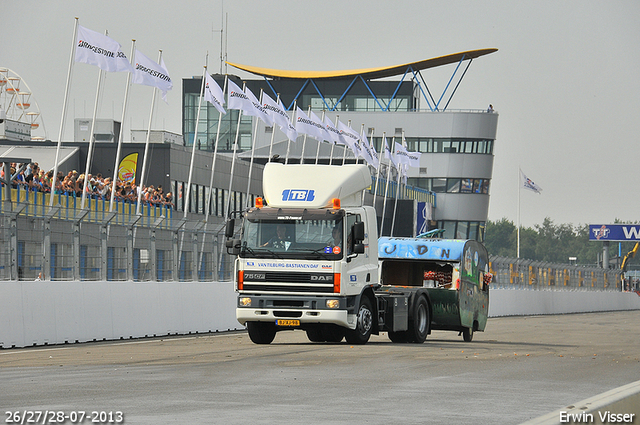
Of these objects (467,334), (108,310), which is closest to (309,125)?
(467,334)

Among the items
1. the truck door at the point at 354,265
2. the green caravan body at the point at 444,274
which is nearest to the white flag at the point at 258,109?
the green caravan body at the point at 444,274

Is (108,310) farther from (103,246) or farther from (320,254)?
(320,254)

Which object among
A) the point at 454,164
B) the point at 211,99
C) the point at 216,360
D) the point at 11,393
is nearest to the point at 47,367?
the point at 216,360

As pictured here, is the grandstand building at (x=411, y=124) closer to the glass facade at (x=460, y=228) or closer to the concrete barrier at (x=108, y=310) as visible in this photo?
the glass facade at (x=460, y=228)

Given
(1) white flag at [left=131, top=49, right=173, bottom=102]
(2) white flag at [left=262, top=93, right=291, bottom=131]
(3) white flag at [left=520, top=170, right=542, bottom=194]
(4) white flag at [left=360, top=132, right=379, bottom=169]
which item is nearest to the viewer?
(1) white flag at [left=131, top=49, right=173, bottom=102]

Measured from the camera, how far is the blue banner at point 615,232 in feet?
327

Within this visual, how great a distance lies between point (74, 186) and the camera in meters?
32.7

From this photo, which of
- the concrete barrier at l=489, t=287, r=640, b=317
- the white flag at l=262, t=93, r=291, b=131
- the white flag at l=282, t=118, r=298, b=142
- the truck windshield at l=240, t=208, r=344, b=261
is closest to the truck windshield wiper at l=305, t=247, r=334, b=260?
the truck windshield at l=240, t=208, r=344, b=261

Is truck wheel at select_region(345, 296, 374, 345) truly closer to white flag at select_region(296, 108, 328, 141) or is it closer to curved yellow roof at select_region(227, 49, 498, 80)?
white flag at select_region(296, 108, 328, 141)

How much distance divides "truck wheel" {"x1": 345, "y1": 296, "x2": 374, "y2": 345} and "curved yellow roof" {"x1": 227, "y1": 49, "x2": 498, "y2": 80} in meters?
74.3

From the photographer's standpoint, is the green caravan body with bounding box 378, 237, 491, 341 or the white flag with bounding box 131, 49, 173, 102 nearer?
the green caravan body with bounding box 378, 237, 491, 341

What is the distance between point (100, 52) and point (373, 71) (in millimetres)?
67109

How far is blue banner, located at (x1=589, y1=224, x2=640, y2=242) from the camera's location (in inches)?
3925

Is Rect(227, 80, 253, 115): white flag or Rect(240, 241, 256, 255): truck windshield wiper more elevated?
Rect(227, 80, 253, 115): white flag
